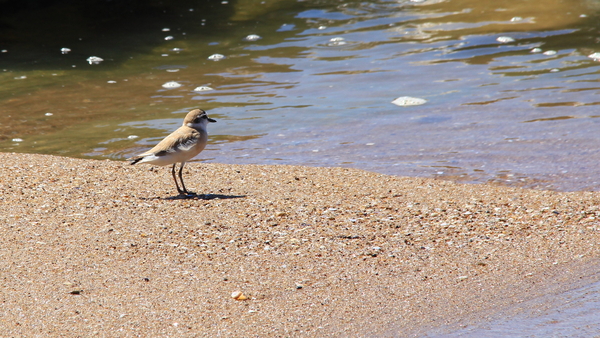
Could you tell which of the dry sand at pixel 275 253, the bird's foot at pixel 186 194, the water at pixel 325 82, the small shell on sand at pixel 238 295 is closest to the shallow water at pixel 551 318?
the dry sand at pixel 275 253

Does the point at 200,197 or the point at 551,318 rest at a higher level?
the point at 200,197

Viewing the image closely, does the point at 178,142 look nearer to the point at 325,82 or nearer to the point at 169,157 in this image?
the point at 169,157

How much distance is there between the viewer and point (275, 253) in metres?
4.74

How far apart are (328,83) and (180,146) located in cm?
539

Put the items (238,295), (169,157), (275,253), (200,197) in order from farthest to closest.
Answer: (200,197)
(169,157)
(275,253)
(238,295)

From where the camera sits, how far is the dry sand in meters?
3.77

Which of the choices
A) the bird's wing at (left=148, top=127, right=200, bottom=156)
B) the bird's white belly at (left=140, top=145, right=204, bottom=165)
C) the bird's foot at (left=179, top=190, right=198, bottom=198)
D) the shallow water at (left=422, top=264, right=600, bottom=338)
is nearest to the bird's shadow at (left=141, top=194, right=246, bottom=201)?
the bird's foot at (left=179, top=190, right=198, bottom=198)

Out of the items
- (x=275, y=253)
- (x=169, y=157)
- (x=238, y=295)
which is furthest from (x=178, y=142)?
(x=238, y=295)

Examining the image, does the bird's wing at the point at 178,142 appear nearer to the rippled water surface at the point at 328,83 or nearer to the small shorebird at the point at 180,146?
the small shorebird at the point at 180,146

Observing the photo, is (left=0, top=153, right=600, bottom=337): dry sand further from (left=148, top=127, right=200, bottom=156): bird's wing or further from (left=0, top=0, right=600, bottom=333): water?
(left=0, top=0, right=600, bottom=333): water

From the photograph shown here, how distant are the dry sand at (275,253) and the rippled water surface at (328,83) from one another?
135 cm

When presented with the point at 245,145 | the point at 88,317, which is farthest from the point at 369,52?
the point at 88,317

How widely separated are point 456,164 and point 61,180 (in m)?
4.27

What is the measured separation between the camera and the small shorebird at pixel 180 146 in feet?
19.7
